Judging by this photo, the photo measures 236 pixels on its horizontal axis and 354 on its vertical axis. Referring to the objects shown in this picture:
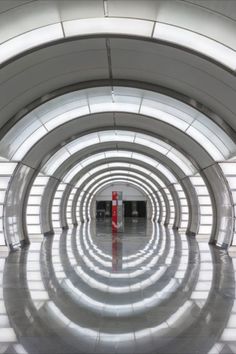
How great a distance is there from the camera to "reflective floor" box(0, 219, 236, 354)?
6516 mm

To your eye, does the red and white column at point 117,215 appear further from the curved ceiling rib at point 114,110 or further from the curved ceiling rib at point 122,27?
the curved ceiling rib at point 122,27

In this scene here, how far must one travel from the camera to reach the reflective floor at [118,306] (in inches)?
257

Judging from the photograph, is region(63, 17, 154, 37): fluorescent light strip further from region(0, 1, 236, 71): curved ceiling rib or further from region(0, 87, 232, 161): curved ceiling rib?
region(0, 87, 232, 161): curved ceiling rib

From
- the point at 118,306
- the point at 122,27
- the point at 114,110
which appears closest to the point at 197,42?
the point at 122,27

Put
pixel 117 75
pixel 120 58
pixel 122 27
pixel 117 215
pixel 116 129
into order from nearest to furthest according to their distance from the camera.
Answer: pixel 122 27 → pixel 120 58 → pixel 117 75 → pixel 116 129 → pixel 117 215

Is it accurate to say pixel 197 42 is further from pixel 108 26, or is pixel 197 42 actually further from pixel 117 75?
pixel 117 75

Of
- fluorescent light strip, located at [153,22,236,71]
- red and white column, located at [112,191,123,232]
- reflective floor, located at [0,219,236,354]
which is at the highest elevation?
fluorescent light strip, located at [153,22,236,71]

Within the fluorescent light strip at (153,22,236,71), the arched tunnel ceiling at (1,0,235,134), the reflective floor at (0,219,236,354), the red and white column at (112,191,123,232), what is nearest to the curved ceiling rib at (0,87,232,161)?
the arched tunnel ceiling at (1,0,235,134)

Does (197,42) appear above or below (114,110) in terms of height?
below

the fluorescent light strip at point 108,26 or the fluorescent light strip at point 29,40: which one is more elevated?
the fluorescent light strip at point 108,26

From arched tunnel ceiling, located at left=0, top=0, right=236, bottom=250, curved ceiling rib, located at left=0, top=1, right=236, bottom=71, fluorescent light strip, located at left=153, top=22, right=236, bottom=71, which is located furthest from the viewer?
fluorescent light strip, located at left=153, top=22, right=236, bottom=71

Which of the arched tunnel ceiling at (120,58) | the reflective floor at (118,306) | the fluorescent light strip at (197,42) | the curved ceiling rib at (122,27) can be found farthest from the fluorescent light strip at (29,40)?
the reflective floor at (118,306)

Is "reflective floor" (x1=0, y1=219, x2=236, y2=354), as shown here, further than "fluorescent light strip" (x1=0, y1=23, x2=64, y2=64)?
No

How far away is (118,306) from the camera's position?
356 inches
